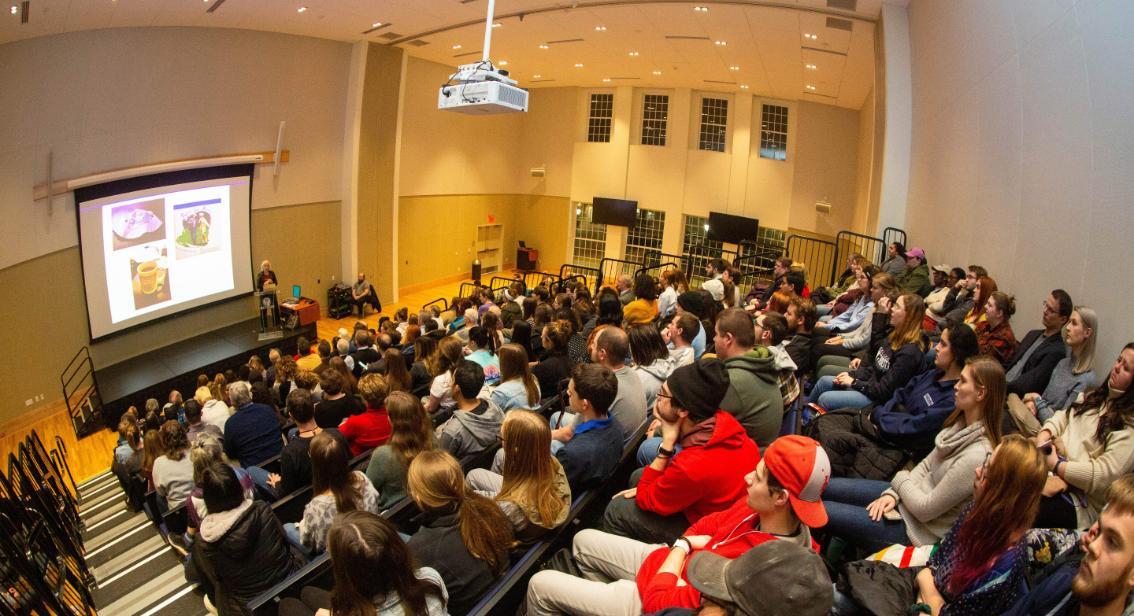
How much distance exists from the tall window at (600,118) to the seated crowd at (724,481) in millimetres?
14052

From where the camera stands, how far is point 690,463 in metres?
2.32

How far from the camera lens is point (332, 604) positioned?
6.40 feet

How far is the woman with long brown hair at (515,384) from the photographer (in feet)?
12.9

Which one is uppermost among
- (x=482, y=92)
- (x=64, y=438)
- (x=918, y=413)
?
(x=482, y=92)

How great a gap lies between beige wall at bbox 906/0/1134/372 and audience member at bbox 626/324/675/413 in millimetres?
2291

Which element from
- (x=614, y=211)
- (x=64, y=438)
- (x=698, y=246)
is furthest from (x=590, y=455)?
(x=614, y=211)

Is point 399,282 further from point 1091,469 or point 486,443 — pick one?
point 1091,469

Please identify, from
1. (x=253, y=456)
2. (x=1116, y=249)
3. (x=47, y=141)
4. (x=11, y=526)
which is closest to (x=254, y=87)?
(x=47, y=141)

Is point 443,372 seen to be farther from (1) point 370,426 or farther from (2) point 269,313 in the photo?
(2) point 269,313

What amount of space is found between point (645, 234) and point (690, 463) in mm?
15893

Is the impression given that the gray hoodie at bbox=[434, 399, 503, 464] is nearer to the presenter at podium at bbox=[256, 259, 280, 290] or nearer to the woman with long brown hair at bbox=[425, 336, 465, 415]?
the woman with long brown hair at bbox=[425, 336, 465, 415]

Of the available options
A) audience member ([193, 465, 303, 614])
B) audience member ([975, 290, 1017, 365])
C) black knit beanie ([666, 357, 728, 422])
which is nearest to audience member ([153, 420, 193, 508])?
audience member ([193, 465, 303, 614])

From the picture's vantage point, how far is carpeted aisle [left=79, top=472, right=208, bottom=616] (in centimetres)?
337

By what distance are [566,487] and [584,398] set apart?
476 millimetres
